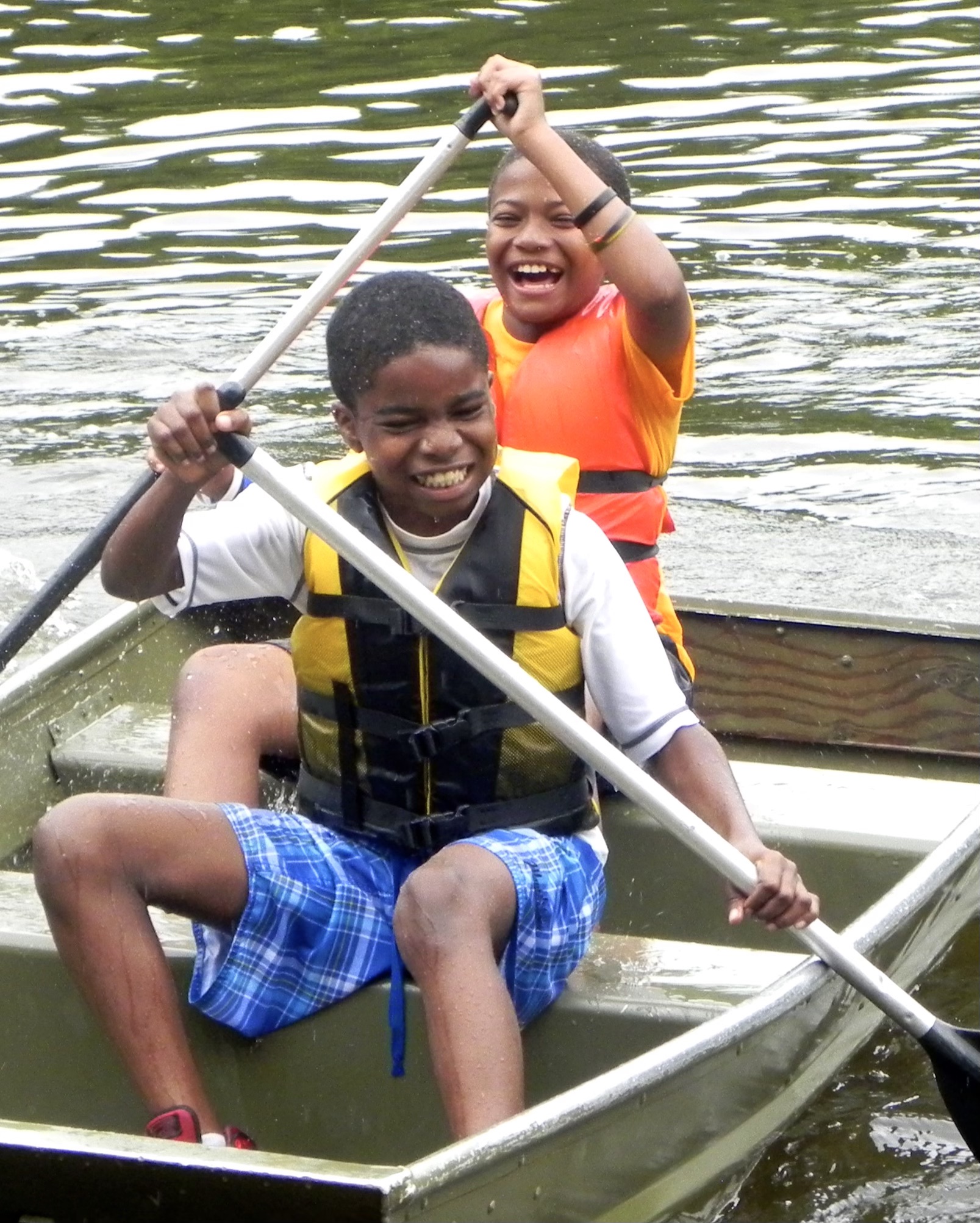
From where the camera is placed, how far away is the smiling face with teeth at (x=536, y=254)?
3309 mm

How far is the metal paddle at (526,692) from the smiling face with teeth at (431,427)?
157 mm

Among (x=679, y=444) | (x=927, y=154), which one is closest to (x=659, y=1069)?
(x=679, y=444)

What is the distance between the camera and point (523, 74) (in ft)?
9.79

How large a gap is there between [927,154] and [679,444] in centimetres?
319

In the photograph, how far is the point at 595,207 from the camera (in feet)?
9.92

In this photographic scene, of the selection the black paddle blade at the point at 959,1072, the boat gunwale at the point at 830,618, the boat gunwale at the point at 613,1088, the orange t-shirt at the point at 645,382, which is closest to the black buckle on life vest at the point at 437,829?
the boat gunwale at the point at 613,1088

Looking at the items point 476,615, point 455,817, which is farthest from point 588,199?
point 455,817

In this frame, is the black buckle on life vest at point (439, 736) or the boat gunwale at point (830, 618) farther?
the boat gunwale at point (830, 618)

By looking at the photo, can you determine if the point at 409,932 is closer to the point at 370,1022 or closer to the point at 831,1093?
the point at 370,1022

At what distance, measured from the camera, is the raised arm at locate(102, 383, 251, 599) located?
2428 millimetres

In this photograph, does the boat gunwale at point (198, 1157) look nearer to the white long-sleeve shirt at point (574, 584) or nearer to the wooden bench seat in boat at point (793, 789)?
the white long-sleeve shirt at point (574, 584)

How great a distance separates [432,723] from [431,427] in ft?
1.23

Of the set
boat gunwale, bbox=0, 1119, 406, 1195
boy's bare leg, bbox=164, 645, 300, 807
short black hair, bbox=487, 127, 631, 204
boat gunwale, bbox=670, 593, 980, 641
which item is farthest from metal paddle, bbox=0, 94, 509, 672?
boat gunwale, bbox=670, 593, 980, 641

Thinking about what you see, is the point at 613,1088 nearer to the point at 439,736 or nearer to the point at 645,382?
the point at 439,736
